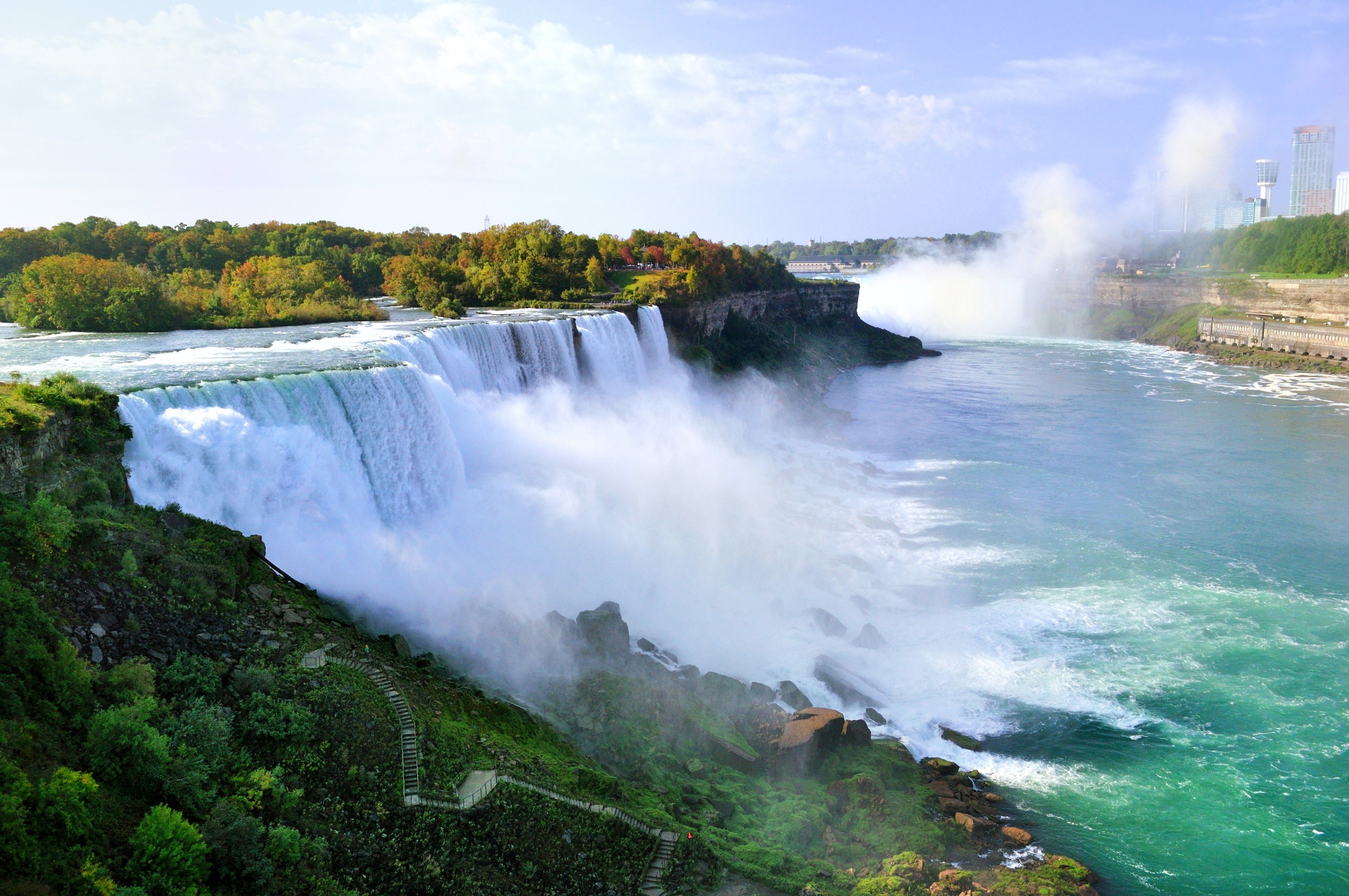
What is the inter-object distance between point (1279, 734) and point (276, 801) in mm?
18070

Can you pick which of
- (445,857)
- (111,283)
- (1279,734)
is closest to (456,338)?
(111,283)

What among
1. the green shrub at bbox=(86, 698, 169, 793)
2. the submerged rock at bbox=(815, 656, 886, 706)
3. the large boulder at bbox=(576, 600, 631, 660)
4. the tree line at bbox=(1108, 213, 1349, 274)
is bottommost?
the submerged rock at bbox=(815, 656, 886, 706)

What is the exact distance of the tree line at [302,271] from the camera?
29.0 metres

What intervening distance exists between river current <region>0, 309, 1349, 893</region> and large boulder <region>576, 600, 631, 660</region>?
123cm

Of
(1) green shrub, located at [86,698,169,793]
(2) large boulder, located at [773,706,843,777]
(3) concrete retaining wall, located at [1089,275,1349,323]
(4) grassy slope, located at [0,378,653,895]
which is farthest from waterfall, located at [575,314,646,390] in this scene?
(3) concrete retaining wall, located at [1089,275,1349,323]

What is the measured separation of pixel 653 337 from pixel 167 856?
3864cm

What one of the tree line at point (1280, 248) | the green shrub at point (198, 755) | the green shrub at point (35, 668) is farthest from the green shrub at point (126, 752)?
the tree line at point (1280, 248)

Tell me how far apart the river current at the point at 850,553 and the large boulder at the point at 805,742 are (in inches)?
75.7

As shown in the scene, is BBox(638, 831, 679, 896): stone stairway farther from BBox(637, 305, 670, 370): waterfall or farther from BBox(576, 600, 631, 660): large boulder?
BBox(637, 305, 670, 370): waterfall

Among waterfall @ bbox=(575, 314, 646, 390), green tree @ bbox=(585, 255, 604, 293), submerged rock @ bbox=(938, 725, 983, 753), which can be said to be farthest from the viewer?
green tree @ bbox=(585, 255, 604, 293)

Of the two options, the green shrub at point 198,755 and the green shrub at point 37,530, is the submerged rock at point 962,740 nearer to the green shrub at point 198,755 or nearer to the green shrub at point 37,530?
the green shrub at point 198,755

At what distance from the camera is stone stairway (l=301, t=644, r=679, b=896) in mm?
10406

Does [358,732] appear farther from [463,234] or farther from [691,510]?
[463,234]

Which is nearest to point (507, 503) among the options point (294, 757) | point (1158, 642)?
point (294, 757)
